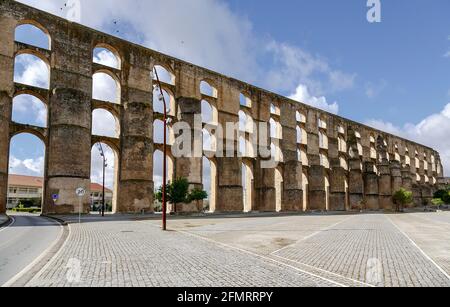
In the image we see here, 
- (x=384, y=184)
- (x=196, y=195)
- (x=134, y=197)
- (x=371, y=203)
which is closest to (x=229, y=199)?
(x=196, y=195)

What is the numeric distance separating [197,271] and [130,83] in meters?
32.2

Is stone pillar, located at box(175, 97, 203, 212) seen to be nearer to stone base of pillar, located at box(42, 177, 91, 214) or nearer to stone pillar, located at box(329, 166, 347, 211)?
stone base of pillar, located at box(42, 177, 91, 214)

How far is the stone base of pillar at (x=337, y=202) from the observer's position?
59312 millimetres

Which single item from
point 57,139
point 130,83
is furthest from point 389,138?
point 57,139

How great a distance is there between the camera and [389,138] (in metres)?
79.5

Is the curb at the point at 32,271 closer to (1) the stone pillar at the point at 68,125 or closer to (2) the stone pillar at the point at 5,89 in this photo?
(2) the stone pillar at the point at 5,89

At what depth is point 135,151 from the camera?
119 feet

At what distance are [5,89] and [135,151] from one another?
11369 mm

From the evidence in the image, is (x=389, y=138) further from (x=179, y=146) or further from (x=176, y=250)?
(x=176, y=250)

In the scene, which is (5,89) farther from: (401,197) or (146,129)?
(401,197)

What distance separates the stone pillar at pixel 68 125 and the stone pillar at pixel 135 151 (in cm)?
322

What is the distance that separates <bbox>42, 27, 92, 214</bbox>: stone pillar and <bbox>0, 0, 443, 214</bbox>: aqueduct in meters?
0.08

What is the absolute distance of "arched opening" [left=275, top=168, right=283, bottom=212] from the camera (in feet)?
166

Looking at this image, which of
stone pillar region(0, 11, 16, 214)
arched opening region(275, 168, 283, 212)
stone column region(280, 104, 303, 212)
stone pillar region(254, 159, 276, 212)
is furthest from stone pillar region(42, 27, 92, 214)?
stone column region(280, 104, 303, 212)
